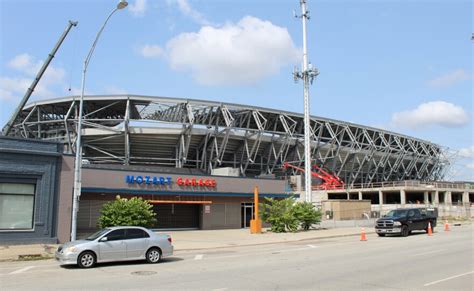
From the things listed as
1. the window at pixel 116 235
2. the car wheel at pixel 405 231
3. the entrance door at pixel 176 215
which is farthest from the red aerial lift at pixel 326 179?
the window at pixel 116 235

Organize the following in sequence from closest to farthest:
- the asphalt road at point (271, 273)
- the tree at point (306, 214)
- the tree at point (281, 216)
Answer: the asphalt road at point (271, 273)
the tree at point (281, 216)
the tree at point (306, 214)

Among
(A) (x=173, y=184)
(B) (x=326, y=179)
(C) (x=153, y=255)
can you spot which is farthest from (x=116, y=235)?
(B) (x=326, y=179)

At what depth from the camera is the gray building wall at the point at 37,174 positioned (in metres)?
22.0

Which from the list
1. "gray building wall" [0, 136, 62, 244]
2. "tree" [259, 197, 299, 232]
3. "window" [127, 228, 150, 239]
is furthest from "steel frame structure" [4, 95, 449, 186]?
"window" [127, 228, 150, 239]

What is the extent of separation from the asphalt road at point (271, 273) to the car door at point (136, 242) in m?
0.37

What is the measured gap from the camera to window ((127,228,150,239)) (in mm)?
15593

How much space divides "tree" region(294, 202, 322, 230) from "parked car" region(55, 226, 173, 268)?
719 inches

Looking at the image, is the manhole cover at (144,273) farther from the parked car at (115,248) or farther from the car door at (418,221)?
the car door at (418,221)

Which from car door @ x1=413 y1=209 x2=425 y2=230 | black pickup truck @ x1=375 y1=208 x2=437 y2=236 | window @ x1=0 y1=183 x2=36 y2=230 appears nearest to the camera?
window @ x1=0 y1=183 x2=36 y2=230

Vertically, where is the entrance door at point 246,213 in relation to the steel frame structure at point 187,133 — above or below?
below

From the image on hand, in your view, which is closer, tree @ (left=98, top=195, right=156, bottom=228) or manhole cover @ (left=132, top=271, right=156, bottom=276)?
manhole cover @ (left=132, top=271, right=156, bottom=276)

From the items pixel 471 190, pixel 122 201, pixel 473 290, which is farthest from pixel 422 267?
pixel 471 190

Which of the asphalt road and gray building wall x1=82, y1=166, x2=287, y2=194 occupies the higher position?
gray building wall x1=82, y1=166, x2=287, y2=194

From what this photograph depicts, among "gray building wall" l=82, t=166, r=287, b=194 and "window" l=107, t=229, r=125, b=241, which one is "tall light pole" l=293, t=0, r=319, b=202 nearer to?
"gray building wall" l=82, t=166, r=287, b=194
